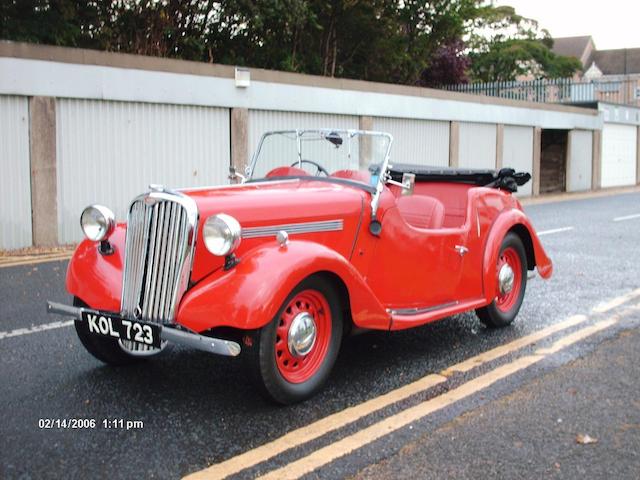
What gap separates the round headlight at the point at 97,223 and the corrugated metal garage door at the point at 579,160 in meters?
25.2

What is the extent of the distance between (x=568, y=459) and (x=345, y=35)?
23441mm

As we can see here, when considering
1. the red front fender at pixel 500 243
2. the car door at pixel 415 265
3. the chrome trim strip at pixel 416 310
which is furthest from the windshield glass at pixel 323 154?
the red front fender at pixel 500 243

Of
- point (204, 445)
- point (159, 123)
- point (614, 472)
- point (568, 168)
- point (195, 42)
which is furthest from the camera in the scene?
point (568, 168)

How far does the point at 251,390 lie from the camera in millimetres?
4441

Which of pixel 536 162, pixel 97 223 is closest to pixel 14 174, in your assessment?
pixel 97 223

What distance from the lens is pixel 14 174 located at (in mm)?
11250

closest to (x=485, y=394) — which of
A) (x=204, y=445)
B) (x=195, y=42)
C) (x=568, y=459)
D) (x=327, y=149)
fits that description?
(x=568, y=459)

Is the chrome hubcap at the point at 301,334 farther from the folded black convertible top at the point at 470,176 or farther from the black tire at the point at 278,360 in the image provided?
the folded black convertible top at the point at 470,176

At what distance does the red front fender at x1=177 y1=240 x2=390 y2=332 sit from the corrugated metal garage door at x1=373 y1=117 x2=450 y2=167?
14.1m

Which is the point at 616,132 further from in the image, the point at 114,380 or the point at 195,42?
the point at 114,380

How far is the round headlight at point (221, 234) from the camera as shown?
3.96m

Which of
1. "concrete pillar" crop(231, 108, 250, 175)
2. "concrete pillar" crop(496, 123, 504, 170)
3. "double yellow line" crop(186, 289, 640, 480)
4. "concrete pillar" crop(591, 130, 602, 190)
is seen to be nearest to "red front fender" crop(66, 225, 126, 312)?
"double yellow line" crop(186, 289, 640, 480)

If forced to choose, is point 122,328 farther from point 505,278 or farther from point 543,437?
point 505,278
